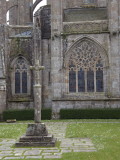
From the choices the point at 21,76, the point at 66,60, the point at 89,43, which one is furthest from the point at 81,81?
the point at 21,76

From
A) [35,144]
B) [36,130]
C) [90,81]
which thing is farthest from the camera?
[90,81]

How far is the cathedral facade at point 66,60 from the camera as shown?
24328 mm

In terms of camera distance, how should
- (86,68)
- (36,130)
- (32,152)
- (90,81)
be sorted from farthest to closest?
(86,68)
(90,81)
(36,130)
(32,152)

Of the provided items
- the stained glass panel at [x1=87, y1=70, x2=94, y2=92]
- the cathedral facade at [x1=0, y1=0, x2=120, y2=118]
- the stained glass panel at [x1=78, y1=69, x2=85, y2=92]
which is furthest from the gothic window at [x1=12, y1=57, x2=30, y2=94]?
the stained glass panel at [x1=87, y1=70, x2=94, y2=92]

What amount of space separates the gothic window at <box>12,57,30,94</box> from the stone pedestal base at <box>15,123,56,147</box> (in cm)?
1484

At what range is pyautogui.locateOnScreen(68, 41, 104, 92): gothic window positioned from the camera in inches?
981

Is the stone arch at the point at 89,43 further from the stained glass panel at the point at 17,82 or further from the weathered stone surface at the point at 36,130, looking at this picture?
the weathered stone surface at the point at 36,130

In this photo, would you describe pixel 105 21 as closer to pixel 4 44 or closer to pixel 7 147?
pixel 4 44

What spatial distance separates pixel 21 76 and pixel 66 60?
4.99m

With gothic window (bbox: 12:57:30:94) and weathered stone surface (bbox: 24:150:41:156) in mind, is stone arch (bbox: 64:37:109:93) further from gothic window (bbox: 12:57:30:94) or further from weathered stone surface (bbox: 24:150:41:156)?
weathered stone surface (bbox: 24:150:41:156)

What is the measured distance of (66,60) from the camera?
989 inches

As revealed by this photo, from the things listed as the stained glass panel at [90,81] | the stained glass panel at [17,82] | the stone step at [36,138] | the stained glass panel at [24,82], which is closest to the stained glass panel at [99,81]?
the stained glass panel at [90,81]

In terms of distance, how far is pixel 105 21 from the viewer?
24.9 m

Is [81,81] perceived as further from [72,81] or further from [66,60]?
[66,60]
